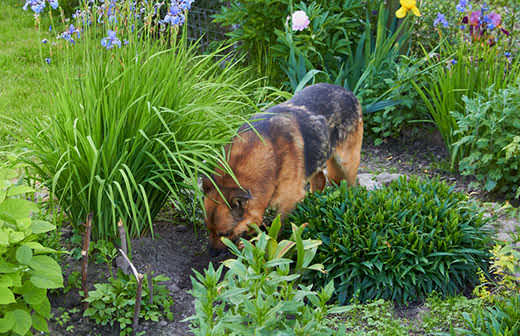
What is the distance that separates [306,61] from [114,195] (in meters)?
3.01

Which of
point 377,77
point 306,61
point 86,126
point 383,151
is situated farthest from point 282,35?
point 86,126

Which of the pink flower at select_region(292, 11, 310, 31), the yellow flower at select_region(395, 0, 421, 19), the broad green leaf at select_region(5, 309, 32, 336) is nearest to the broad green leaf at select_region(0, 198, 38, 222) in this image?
the broad green leaf at select_region(5, 309, 32, 336)

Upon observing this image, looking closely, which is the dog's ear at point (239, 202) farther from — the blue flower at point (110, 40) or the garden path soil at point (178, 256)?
the blue flower at point (110, 40)

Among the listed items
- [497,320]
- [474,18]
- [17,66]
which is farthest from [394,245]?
[17,66]

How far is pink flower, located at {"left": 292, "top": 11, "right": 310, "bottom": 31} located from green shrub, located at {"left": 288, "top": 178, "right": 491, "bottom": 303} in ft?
7.72

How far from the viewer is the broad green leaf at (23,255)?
2396 mm

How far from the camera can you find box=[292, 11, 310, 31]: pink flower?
17.4 ft

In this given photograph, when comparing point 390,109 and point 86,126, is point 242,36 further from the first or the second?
point 86,126

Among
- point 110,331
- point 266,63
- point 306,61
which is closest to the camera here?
point 110,331

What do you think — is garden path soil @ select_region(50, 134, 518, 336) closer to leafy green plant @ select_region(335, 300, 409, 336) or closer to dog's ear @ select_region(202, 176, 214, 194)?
leafy green plant @ select_region(335, 300, 409, 336)

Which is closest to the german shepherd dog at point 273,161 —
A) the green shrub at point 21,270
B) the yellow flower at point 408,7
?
the green shrub at point 21,270

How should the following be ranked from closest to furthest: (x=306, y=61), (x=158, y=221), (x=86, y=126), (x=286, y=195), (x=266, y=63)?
(x=86, y=126)
(x=286, y=195)
(x=158, y=221)
(x=306, y=61)
(x=266, y=63)

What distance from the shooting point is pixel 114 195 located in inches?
127

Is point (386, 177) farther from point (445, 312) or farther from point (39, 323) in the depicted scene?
point (39, 323)
